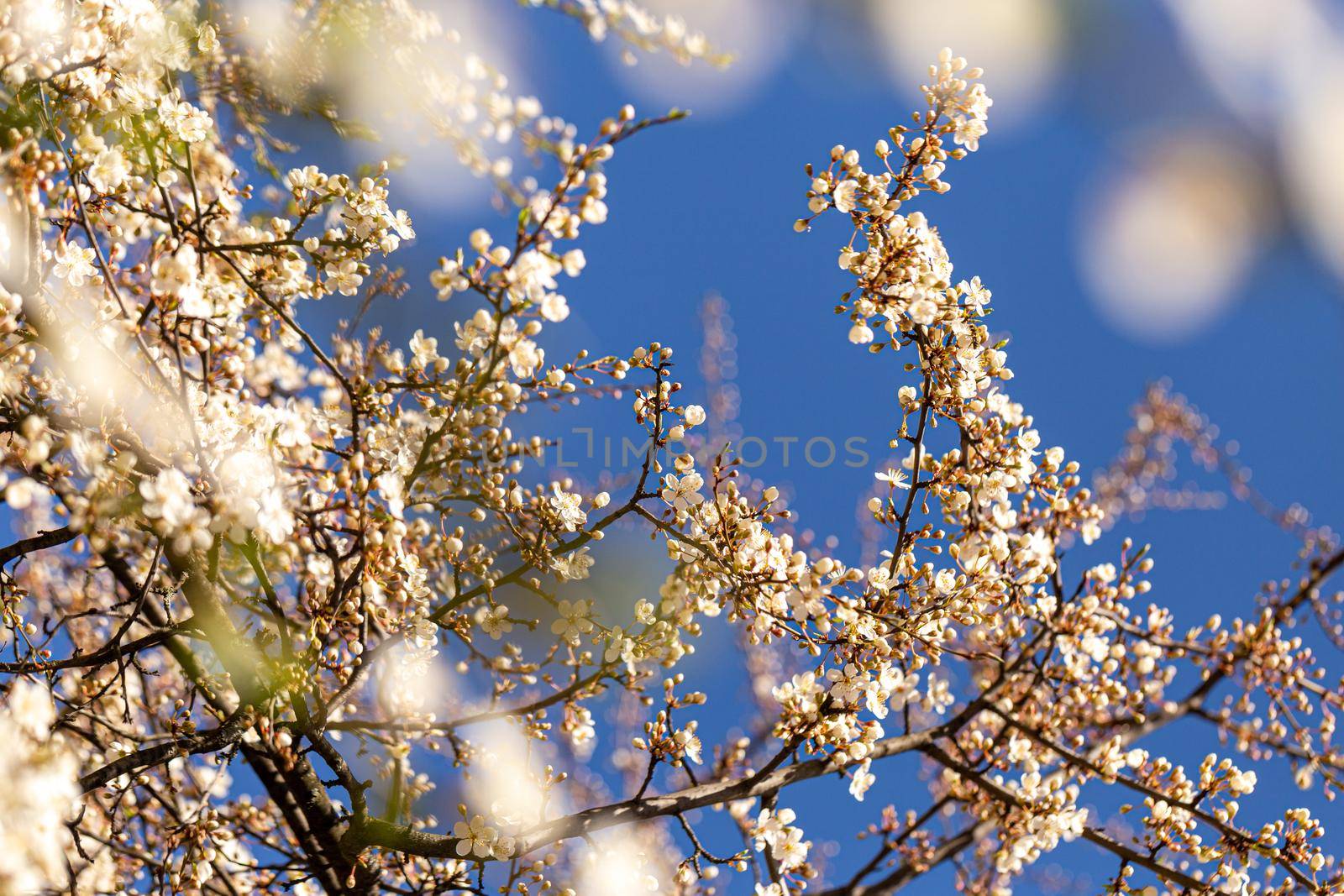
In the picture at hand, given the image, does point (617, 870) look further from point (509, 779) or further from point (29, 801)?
point (29, 801)

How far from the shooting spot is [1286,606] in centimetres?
424

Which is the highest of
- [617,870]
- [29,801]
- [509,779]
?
[509,779]

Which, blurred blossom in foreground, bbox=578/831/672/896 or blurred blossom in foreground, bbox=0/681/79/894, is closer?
blurred blossom in foreground, bbox=0/681/79/894

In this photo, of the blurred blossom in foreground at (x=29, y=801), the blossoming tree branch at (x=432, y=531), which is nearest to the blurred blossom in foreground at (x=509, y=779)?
the blossoming tree branch at (x=432, y=531)

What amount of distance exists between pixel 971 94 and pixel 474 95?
345 cm

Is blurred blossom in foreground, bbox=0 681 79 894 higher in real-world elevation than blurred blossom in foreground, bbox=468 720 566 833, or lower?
lower

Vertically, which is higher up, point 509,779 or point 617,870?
point 509,779

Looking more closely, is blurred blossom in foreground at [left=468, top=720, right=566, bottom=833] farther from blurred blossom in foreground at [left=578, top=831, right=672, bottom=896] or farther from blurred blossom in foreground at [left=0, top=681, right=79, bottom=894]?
blurred blossom in foreground at [left=0, top=681, right=79, bottom=894]

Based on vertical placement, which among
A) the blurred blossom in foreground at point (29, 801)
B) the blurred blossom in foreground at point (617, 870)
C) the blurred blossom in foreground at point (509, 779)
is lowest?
the blurred blossom in foreground at point (29, 801)

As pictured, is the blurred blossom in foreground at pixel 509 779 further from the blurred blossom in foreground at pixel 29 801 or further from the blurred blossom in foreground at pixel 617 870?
the blurred blossom in foreground at pixel 29 801

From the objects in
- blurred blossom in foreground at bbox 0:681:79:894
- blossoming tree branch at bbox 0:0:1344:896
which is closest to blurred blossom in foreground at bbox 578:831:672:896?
blossoming tree branch at bbox 0:0:1344:896

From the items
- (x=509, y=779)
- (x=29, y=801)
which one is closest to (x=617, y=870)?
A: (x=509, y=779)

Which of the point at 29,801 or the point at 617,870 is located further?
the point at 617,870

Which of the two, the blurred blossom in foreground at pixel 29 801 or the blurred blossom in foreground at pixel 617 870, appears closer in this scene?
the blurred blossom in foreground at pixel 29 801
